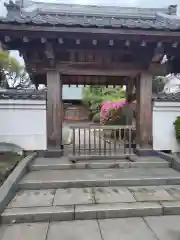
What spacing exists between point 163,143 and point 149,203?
9.39 ft

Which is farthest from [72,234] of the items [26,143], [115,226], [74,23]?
[74,23]

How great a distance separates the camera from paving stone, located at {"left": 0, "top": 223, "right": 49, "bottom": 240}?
2.32m

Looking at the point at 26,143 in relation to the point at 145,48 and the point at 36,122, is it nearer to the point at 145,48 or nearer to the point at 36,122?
the point at 36,122

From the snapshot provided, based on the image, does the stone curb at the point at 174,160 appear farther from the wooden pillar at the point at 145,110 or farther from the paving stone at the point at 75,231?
the paving stone at the point at 75,231

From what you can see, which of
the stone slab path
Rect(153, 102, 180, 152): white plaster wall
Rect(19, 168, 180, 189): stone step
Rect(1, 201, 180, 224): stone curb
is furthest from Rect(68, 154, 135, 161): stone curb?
the stone slab path

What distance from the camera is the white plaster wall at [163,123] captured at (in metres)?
5.55

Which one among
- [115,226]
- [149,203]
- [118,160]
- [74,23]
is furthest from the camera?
[118,160]

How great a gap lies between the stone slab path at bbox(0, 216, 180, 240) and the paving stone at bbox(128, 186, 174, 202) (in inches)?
16.0

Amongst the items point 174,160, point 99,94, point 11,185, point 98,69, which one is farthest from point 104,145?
point 99,94

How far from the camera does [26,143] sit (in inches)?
207

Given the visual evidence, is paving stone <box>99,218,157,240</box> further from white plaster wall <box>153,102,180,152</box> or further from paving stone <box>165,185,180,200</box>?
white plaster wall <box>153,102,180,152</box>

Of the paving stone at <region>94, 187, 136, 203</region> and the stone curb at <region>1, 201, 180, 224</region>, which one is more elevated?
the paving stone at <region>94, 187, 136, 203</region>

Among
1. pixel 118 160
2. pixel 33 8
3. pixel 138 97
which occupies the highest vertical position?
pixel 33 8

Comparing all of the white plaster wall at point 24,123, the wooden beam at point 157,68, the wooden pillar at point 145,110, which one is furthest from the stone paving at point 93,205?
the wooden beam at point 157,68
